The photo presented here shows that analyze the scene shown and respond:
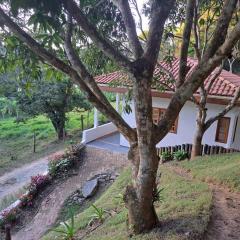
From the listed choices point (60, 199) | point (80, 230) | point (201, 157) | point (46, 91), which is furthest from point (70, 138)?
point (80, 230)

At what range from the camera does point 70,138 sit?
20.7 metres

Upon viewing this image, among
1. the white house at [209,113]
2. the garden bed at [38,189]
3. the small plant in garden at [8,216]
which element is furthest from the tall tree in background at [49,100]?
the small plant in garden at [8,216]

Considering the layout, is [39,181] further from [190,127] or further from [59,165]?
[190,127]

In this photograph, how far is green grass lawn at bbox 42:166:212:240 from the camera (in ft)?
18.4

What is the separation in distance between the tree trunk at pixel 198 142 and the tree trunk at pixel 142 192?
652 cm

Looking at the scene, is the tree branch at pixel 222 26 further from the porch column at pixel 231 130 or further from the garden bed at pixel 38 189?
the porch column at pixel 231 130

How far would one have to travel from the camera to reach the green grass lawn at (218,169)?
906 centimetres

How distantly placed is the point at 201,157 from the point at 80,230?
5.77 meters

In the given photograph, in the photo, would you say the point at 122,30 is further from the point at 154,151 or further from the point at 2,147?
the point at 2,147

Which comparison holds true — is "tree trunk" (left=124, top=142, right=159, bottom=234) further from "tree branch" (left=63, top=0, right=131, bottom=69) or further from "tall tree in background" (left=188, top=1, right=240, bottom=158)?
"tall tree in background" (left=188, top=1, right=240, bottom=158)

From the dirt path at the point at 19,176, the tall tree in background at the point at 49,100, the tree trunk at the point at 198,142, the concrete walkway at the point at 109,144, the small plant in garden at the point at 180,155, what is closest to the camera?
the tree trunk at the point at 198,142

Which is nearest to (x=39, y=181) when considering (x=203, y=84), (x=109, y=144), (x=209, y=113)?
(x=109, y=144)

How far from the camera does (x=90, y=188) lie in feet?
37.6

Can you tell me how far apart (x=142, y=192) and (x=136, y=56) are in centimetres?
223
